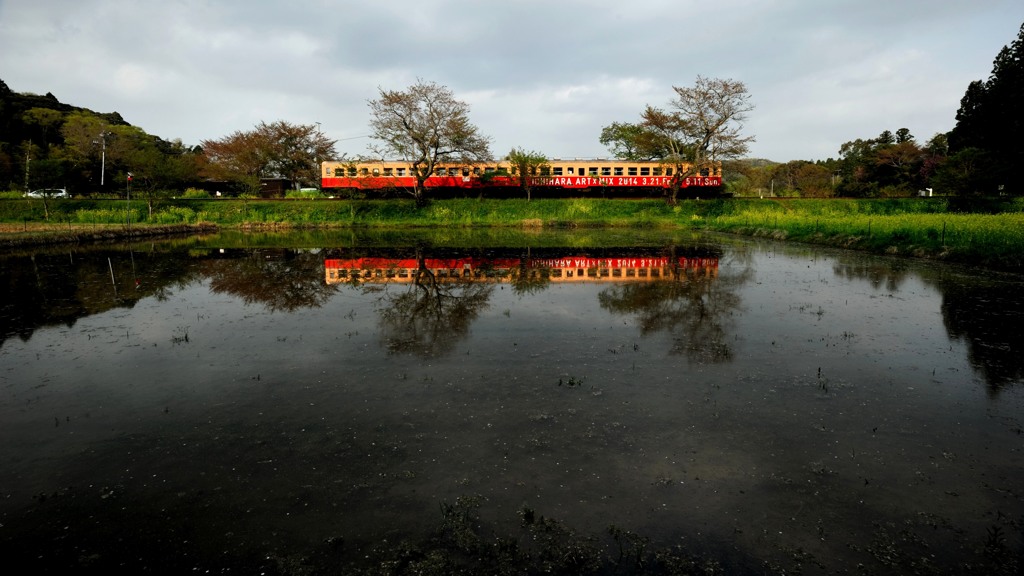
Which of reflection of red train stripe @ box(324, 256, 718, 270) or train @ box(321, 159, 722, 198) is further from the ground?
train @ box(321, 159, 722, 198)

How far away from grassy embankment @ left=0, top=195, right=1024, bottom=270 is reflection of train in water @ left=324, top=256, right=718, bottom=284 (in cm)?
1178

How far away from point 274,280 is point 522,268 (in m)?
7.24

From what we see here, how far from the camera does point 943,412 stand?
5.68 metres

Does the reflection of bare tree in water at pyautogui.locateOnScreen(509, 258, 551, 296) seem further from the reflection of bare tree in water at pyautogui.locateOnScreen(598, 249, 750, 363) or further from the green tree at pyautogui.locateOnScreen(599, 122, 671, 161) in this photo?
the green tree at pyautogui.locateOnScreen(599, 122, 671, 161)

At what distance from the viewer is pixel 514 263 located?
59.0 feet

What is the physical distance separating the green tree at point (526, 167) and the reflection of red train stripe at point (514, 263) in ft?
79.0

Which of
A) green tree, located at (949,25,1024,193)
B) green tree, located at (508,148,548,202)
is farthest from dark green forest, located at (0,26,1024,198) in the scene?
green tree, located at (508,148,548,202)

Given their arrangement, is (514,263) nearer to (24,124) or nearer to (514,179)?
(514,179)

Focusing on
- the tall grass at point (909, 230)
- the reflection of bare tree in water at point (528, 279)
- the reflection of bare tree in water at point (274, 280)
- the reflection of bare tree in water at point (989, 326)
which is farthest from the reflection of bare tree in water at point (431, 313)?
the tall grass at point (909, 230)

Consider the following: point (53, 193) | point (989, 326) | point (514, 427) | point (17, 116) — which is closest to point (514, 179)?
point (989, 326)

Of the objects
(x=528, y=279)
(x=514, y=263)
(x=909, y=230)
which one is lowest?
(x=528, y=279)

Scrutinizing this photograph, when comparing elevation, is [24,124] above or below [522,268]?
above

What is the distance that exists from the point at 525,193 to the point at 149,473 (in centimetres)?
4075

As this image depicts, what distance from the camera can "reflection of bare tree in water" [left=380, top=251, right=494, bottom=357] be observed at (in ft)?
27.2
